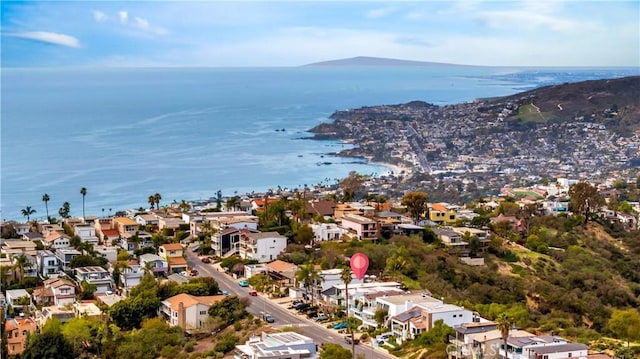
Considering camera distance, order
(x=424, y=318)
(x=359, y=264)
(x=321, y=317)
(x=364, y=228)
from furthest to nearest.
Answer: (x=364, y=228)
(x=359, y=264)
(x=321, y=317)
(x=424, y=318)

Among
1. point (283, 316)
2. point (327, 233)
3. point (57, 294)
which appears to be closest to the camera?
point (283, 316)

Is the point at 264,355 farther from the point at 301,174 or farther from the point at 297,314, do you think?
the point at 301,174

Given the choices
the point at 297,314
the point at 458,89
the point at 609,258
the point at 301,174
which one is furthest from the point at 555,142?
the point at 458,89

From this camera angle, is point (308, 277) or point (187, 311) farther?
point (308, 277)

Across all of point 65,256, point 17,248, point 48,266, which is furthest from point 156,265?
point 17,248

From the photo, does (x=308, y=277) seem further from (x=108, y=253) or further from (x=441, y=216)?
(x=441, y=216)

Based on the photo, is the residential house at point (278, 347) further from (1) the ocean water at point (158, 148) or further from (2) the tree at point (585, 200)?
(1) the ocean water at point (158, 148)

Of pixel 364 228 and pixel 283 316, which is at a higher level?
pixel 364 228
